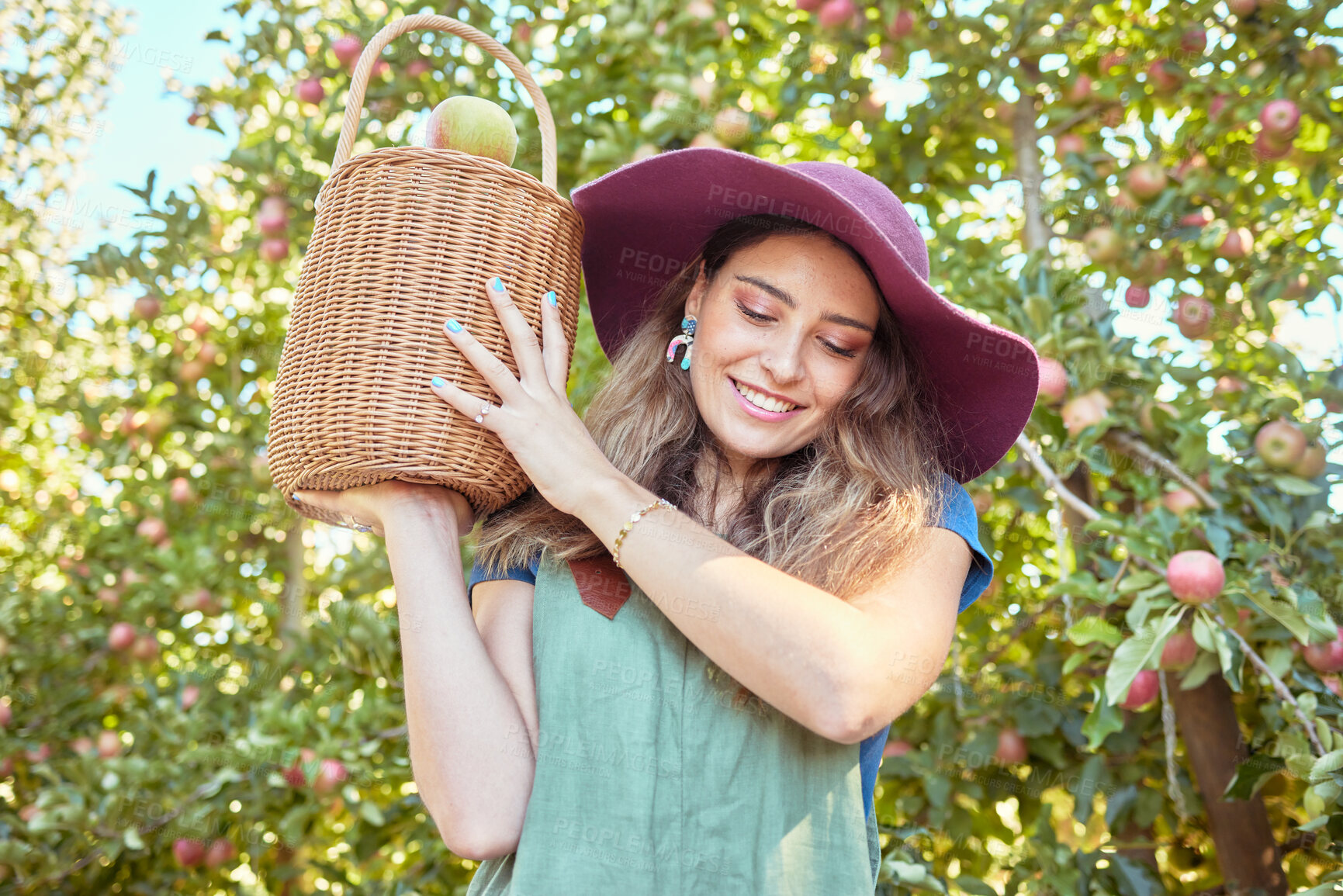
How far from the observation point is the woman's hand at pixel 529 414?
1012 mm

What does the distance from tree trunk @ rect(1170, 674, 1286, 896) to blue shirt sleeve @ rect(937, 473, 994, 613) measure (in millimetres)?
1010

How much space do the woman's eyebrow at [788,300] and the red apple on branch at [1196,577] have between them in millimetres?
841

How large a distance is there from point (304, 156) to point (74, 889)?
2.00 m

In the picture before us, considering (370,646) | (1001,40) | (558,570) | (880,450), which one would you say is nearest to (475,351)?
(558,570)

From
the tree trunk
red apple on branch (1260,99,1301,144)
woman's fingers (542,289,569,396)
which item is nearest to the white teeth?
woman's fingers (542,289,569,396)

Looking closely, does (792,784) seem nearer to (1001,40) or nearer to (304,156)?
(1001,40)

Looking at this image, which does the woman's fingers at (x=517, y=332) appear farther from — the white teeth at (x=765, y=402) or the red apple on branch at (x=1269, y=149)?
the red apple on branch at (x=1269, y=149)

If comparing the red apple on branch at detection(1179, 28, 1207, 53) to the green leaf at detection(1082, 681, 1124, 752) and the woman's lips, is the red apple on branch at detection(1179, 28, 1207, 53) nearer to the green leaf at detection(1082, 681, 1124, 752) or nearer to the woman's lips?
the green leaf at detection(1082, 681, 1124, 752)

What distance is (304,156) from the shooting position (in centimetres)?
263

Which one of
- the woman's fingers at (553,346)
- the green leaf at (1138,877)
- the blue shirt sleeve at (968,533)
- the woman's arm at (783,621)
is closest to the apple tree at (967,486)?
the green leaf at (1138,877)

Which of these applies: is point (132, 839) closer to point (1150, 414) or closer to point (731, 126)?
point (731, 126)

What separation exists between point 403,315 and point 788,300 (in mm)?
438

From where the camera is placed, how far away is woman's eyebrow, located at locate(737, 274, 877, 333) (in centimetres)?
115

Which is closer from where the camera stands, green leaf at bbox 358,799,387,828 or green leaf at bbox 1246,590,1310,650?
green leaf at bbox 1246,590,1310,650
